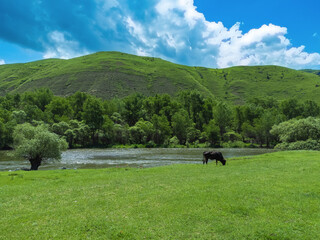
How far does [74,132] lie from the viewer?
103m

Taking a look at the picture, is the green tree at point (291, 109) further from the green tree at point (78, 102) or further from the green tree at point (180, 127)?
the green tree at point (78, 102)

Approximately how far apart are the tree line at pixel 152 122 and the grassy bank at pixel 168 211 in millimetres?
80018

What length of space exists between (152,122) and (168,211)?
10736cm

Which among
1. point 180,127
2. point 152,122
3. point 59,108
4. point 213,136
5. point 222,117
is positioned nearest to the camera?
point 213,136

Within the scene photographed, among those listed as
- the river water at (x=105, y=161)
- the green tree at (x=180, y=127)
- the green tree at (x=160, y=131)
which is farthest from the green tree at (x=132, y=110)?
the river water at (x=105, y=161)

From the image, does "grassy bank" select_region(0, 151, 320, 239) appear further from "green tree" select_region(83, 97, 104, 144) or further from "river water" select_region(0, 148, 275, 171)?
"green tree" select_region(83, 97, 104, 144)

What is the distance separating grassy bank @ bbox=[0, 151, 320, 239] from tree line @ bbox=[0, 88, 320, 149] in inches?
3150

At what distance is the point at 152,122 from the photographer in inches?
4712

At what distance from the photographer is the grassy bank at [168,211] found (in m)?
10.2

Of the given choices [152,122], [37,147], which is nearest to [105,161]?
[37,147]

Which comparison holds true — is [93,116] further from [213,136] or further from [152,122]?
[213,136]

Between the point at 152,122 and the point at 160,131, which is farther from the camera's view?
the point at 152,122

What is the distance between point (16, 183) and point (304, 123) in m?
77.4

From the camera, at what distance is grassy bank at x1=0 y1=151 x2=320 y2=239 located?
10184 millimetres
